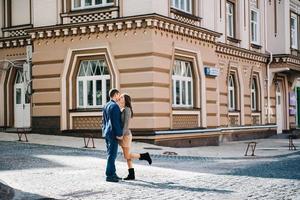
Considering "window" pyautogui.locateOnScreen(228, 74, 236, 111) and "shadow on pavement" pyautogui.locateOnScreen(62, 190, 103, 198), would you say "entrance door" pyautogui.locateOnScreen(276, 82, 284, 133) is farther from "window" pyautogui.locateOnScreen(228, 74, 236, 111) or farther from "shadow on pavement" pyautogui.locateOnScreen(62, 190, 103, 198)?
"shadow on pavement" pyautogui.locateOnScreen(62, 190, 103, 198)

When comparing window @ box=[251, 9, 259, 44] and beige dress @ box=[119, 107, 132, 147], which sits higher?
window @ box=[251, 9, 259, 44]

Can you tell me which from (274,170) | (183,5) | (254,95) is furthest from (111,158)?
(254,95)

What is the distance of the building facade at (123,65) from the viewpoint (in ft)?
65.8

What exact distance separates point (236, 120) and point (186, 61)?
283 inches

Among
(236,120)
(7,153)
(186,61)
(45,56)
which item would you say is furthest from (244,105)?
(7,153)

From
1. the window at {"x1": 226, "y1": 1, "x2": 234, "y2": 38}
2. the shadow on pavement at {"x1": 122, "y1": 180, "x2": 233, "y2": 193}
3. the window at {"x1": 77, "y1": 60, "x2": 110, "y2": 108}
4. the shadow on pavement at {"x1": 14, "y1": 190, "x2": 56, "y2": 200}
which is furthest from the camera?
the window at {"x1": 226, "y1": 1, "x2": 234, "y2": 38}

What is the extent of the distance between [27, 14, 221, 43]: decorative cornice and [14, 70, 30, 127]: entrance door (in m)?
2.87

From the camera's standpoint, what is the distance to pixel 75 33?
70.3 feet

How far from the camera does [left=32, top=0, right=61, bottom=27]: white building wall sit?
2216 centimetres

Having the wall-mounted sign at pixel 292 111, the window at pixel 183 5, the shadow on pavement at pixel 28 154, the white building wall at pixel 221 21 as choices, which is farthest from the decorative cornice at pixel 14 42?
the wall-mounted sign at pixel 292 111

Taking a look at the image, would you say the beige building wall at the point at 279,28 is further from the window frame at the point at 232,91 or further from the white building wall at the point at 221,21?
the white building wall at the point at 221,21

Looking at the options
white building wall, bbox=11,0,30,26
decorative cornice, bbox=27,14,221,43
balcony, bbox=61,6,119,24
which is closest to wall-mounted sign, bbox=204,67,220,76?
decorative cornice, bbox=27,14,221,43

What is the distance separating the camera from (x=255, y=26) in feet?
A: 102

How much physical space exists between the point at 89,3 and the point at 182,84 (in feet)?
16.6
